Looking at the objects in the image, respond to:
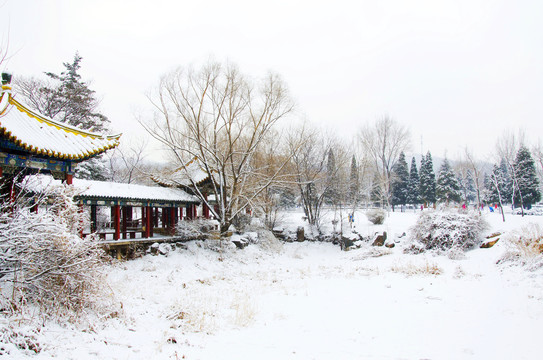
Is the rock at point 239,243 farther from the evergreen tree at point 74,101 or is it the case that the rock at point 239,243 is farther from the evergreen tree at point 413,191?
the evergreen tree at point 413,191

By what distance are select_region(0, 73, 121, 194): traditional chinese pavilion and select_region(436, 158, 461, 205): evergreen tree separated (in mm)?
41471

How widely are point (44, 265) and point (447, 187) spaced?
4421 centimetres

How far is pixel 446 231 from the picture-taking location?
45.2ft

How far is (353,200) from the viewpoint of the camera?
2402 cm

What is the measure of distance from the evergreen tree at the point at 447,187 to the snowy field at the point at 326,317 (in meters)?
31.5

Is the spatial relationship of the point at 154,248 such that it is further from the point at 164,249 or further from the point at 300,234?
the point at 300,234

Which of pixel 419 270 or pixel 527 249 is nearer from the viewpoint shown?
pixel 527 249

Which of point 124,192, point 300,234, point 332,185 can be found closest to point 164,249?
point 124,192

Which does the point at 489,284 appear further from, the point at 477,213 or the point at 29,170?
the point at 29,170

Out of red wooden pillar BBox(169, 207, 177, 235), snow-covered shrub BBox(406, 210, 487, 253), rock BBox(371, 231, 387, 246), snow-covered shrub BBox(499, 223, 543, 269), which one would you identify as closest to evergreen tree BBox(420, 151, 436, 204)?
rock BBox(371, 231, 387, 246)

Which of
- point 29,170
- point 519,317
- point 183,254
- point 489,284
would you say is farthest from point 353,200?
point 29,170

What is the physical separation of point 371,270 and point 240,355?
8.91 meters

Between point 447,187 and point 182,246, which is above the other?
point 447,187

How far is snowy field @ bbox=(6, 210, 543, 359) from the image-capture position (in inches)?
184
